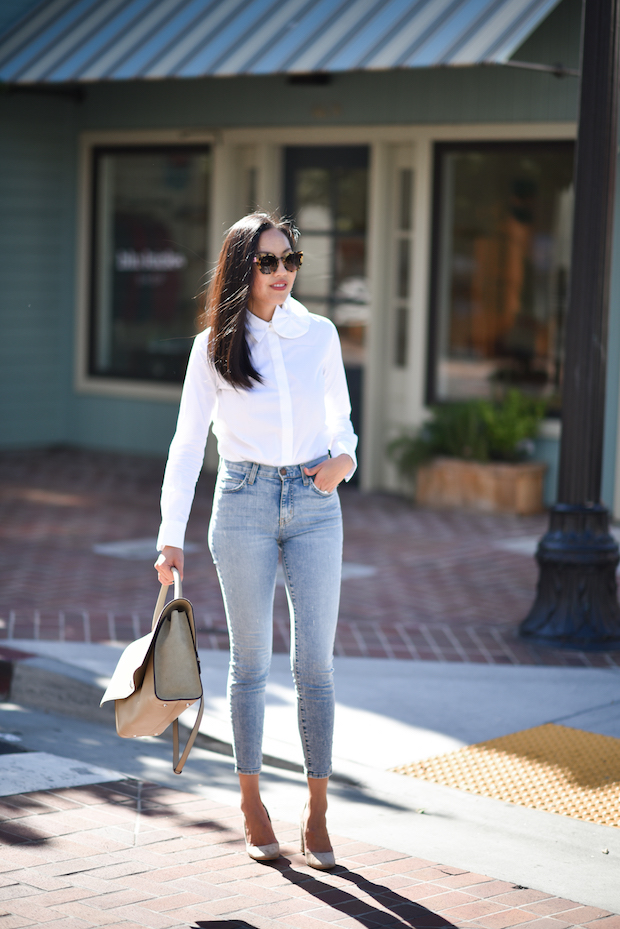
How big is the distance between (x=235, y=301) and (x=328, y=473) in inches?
23.4

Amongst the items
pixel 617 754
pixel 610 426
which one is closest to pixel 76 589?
pixel 617 754

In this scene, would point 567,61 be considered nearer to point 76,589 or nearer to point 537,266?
point 537,266

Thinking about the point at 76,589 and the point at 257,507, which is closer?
the point at 257,507

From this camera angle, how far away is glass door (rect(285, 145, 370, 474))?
1135 cm

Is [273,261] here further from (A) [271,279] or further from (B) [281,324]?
(B) [281,324]

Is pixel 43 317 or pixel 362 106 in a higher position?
pixel 362 106

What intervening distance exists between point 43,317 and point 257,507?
9.76m

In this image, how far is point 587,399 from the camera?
6531 mm

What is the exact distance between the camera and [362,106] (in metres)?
11.0

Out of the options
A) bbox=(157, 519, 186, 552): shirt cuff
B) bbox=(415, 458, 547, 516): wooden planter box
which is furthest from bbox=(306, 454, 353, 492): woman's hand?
bbox=(415, 458, 547, 516): wooden planter box

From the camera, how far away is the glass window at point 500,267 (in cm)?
1046

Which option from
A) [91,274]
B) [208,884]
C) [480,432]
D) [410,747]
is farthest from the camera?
[91,274]

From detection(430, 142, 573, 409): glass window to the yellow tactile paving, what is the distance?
5.59 meters

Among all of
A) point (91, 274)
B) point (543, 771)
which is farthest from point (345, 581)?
point (91, 274)
